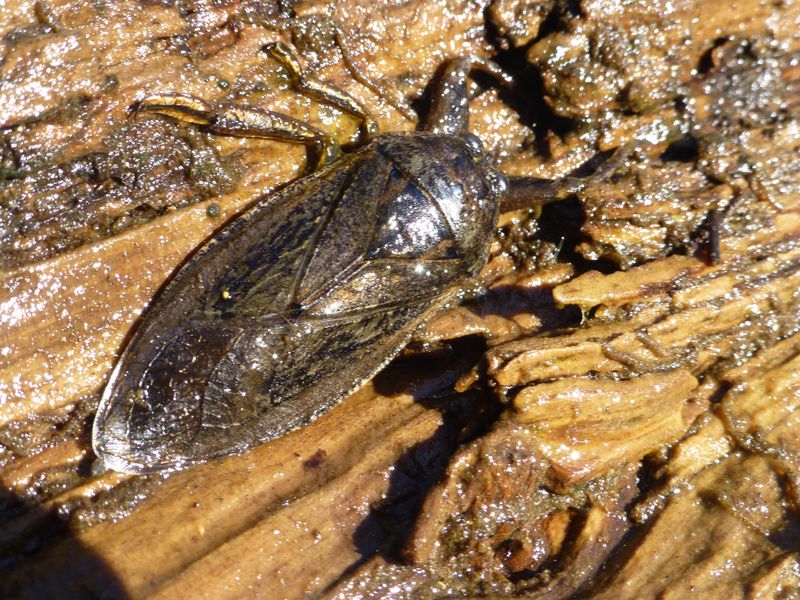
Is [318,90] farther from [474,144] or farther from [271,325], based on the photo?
[271,325]

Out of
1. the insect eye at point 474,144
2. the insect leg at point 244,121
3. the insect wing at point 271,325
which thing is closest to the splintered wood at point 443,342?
the insect leg at point 244,121

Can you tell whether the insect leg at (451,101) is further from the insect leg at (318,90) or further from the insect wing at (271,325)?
the insect wing at (271,325)

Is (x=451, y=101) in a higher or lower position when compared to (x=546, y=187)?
higher

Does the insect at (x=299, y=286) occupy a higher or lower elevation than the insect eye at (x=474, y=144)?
lower

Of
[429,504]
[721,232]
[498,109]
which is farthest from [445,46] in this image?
[429,504]

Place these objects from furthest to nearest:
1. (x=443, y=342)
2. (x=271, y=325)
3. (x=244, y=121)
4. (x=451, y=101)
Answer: (x=451, y=101) → (x=443, y=342) → (x=244, y=121) → (x=271, y=325)

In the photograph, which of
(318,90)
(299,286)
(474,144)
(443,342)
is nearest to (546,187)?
(474,144)

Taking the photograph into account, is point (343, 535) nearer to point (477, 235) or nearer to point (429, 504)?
point (429, 504)
